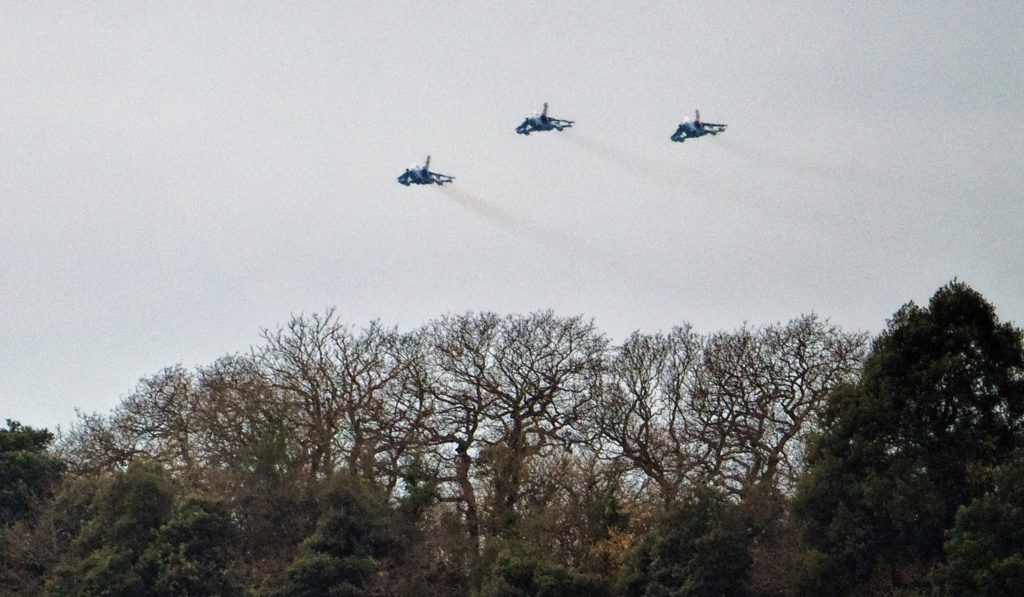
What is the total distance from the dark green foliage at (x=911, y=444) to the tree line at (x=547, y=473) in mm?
74

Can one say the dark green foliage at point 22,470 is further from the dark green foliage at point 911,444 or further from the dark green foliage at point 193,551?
the dark green foliage at point 911,444

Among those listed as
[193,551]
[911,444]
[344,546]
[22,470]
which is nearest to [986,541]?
[911,444]

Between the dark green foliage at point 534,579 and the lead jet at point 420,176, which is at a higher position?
the lead jet at point 420,176

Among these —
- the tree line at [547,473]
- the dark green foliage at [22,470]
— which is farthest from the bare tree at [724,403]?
the dark green foliage at [22,470]

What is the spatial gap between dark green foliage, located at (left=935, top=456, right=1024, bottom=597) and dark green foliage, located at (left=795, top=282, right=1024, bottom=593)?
2.22m

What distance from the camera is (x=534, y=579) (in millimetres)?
64875

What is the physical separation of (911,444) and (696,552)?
8827mm

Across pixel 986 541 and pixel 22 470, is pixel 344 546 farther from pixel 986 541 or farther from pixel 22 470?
pixel 986 541

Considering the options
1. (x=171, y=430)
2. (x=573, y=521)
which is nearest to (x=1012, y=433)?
(x=573, y=521)

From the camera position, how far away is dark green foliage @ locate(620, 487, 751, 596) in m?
61.7

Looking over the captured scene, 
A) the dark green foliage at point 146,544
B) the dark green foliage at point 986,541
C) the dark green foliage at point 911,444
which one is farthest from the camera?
the dark green foliage at point 146,544

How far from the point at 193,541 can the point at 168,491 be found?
317cm

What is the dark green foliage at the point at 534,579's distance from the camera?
64.6 metres

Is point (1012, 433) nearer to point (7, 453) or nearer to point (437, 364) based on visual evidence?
point (437, 364)
